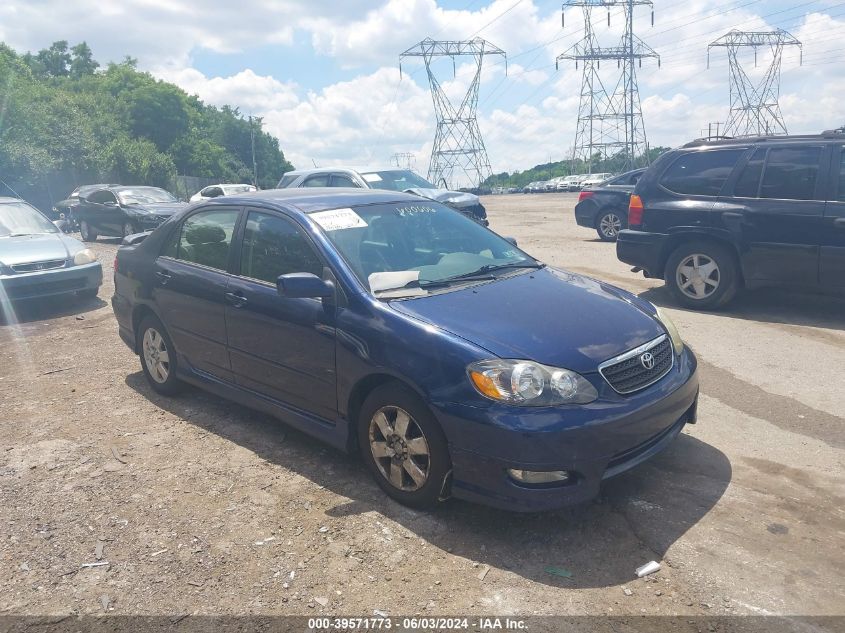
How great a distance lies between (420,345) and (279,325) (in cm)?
116

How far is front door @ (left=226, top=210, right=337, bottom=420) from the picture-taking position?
3855 millimetres

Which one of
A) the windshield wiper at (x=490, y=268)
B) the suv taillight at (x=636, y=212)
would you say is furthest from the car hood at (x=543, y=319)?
the suv taillight at (x=636, y=212)

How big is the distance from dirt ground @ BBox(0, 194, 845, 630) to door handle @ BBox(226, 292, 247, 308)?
930 mm

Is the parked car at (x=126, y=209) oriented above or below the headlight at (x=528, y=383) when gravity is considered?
above

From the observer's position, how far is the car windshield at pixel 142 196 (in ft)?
53.6

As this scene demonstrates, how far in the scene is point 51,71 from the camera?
7425cm

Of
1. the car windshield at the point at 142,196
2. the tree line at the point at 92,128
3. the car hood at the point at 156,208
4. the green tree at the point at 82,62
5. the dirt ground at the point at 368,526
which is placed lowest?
the dirt ground at the point at 368,526

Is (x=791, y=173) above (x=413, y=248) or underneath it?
above

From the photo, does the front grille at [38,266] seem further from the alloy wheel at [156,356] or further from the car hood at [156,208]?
the car hood at [156,208]

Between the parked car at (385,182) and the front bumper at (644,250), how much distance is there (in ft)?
14.2

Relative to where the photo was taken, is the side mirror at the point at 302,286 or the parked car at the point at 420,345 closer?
the parked car at the point at 420,345

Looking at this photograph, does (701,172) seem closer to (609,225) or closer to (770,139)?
(770,139)

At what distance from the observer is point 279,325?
409 centimetres

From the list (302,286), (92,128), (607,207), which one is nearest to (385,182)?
(607,207)
